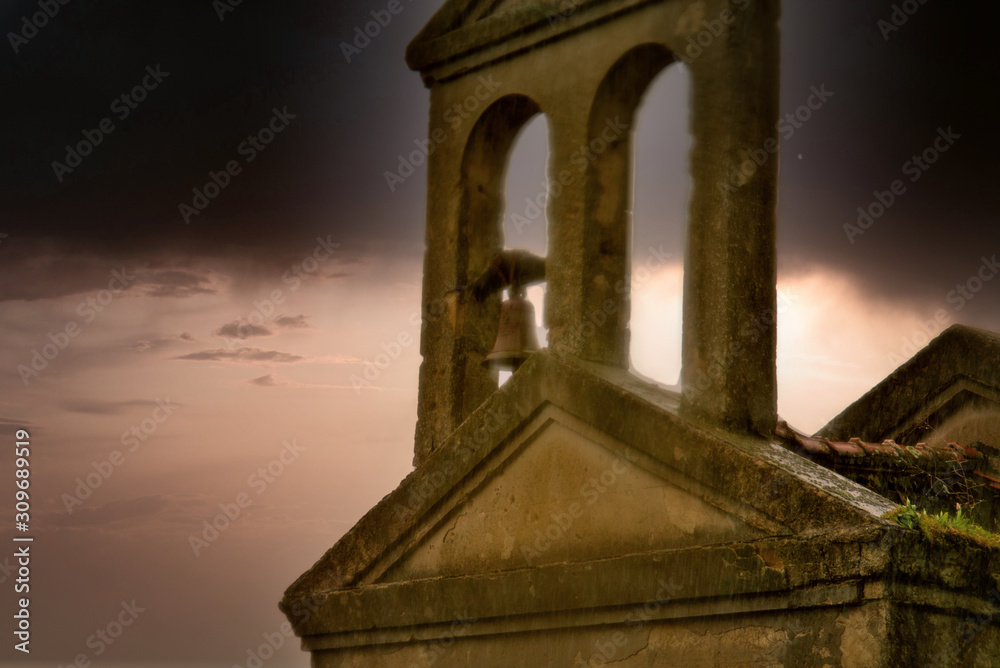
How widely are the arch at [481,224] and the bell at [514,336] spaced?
235 millimetres

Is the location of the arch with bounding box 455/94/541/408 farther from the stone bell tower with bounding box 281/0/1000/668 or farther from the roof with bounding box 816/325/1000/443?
the roof with bounding box 816/325/1000/443

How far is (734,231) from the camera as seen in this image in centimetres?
691

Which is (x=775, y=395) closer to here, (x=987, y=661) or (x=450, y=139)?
(x=987, y=661)

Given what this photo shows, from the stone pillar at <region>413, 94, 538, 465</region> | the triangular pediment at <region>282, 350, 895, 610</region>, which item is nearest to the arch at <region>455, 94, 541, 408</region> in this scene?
the stone pillar at <region>413, 94, 538, 465</region>

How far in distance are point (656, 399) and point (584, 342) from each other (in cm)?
81

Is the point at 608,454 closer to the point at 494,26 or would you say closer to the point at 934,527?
the point at 934,527

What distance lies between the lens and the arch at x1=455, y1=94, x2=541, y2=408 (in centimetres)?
861

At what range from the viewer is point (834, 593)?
19.0 feet

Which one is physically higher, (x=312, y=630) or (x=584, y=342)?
(x=584, y=342)

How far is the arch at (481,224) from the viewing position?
8.61m

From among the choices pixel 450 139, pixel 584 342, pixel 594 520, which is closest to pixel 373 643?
pixel 594 520

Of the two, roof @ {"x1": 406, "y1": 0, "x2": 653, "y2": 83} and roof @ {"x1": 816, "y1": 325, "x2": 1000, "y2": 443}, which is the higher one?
roof @ {"x1": 406, "y1": 0, "x2": 653, "y2": 83}

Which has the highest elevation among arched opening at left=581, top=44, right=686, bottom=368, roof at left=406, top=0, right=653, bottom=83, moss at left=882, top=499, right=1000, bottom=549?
roof at left=406, top=0, right=653, bottom=83

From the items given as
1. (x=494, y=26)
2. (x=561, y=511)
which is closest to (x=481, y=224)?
(x=494, y=26)
